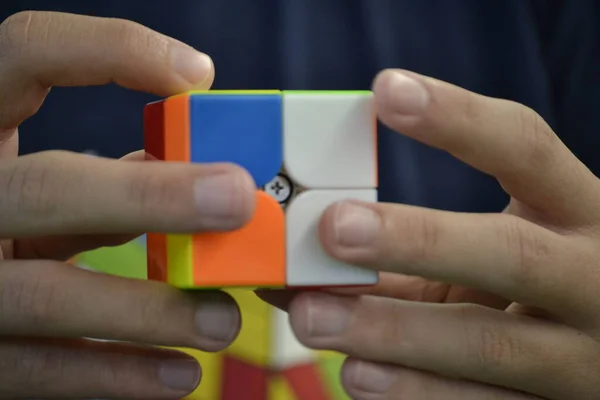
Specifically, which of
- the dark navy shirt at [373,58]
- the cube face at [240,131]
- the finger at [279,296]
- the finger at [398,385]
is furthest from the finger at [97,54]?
the dark navy shirt at [373,58]

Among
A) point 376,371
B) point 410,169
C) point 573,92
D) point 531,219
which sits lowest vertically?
point 376,371

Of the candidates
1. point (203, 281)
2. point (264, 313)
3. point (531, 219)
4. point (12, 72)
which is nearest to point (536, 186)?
point (531, 219)

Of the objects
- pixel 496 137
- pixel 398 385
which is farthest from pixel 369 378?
pixel 496 137

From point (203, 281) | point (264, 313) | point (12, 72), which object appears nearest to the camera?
point (203, 281)

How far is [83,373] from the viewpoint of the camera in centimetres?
67

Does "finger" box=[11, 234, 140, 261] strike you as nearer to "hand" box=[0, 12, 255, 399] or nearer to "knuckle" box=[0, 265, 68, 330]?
"hand" box=[0, 12, 255, 399]

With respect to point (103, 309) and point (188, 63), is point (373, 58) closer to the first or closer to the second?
point (188, 63)

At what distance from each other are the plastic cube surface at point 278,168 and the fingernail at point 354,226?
0.12 ft

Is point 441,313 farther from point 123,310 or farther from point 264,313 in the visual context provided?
point 264,313

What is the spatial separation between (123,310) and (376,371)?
240mm

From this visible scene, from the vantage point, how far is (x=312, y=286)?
58 centimetres

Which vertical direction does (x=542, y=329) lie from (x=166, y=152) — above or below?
below

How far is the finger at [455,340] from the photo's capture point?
23.3 inches

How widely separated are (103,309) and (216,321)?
10 cm
